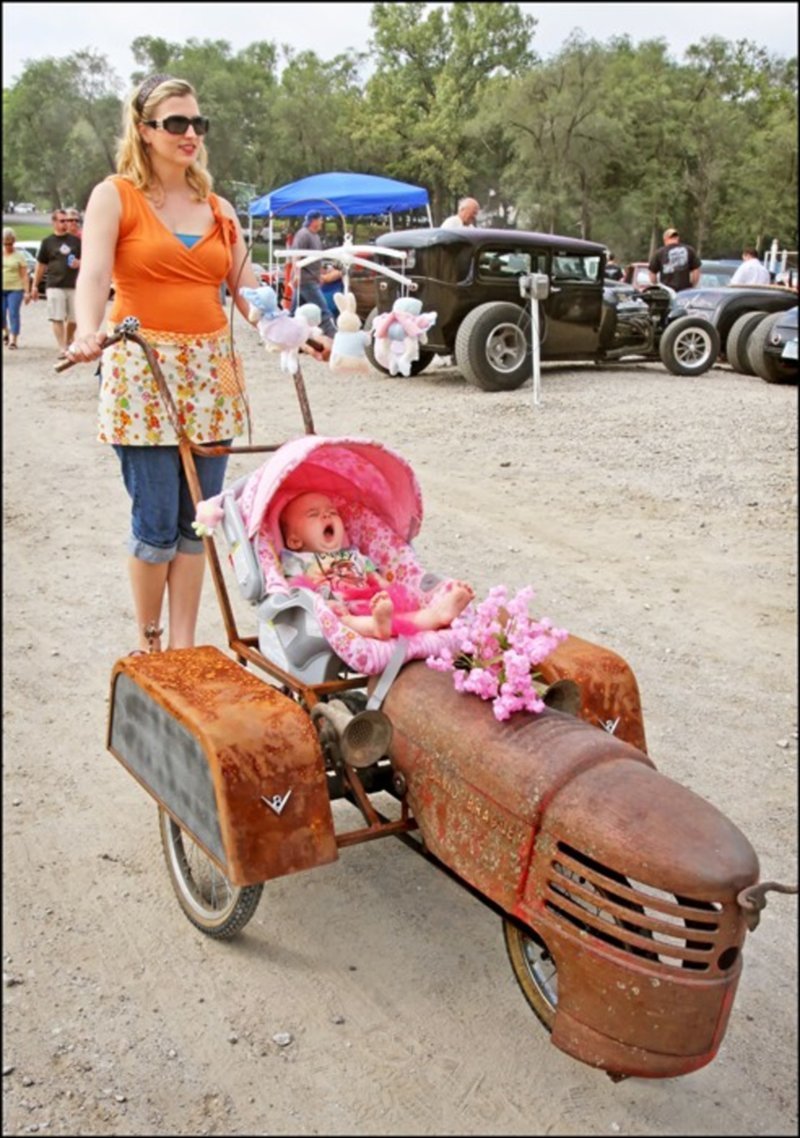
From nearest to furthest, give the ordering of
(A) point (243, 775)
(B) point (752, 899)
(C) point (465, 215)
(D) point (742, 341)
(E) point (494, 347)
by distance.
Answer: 1. (B) point (752, 899)
2. (A) point (243, 775)
3. (E) point (494, 347)
4. (C) point (465, 215)
5. (D) point (742, 341)

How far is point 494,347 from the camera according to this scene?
37.8 ft

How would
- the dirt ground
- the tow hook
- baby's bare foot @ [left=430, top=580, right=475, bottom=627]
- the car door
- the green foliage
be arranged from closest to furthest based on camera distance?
the tow hook → the dirt ground → baby's bare foot @ [left=430, top=580, right=475, bottom=627] → the car door → the green foliage

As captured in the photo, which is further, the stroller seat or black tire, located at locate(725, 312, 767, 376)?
black tire, located at locate(725, 312, 767, 376)

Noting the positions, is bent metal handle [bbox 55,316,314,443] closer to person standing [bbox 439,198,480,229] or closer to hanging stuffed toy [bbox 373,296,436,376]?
hanging stuffed toy [bbox 373,296,436,376]

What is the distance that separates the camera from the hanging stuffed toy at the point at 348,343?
3.54m

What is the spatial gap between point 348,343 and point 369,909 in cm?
179

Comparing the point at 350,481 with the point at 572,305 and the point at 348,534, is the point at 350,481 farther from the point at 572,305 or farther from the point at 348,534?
the point at 572,305

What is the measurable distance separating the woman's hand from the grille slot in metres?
2.04

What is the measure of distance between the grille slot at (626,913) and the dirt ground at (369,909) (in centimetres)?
52

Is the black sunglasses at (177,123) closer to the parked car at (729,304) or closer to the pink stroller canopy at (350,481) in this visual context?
the pink stroller canopy at (350,481)

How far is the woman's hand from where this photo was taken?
3.27 metres

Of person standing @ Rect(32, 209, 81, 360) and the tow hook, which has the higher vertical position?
person standing @ Rect(32, 209, 81, 360)

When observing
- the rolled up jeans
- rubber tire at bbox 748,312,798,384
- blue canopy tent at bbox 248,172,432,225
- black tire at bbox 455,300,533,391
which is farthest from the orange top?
blue canopy tent at bbox 248,172,432,225

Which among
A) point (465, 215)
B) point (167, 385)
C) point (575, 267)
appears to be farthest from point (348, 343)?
point (465, 215)
